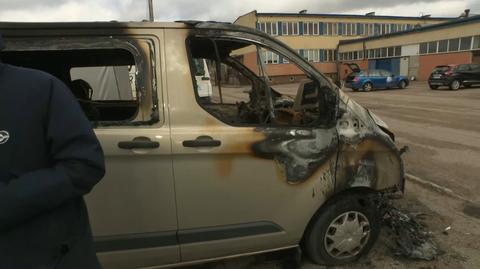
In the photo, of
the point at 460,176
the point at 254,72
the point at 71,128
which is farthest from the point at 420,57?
the point at 71,128

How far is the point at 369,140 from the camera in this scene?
3.03 metres

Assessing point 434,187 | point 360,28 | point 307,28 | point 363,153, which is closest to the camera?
point 363,153

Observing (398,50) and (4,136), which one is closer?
(4,136)

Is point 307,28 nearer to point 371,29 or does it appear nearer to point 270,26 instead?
point 270,26

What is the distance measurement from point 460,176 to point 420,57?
120 ft

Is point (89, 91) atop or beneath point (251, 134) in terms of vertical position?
atop

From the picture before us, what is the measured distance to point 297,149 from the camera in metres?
2.77

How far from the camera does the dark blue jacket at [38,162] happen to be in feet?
4.50

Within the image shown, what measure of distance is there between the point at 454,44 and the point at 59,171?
1547 inches

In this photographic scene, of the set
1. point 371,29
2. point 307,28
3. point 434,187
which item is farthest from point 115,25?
point 371,29

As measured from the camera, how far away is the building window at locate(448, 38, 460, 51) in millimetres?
34244

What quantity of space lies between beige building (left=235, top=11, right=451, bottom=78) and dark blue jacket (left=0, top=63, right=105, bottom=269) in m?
47.1

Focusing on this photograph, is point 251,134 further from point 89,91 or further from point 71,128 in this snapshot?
point 89,91

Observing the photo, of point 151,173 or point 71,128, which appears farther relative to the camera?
point 151,173
